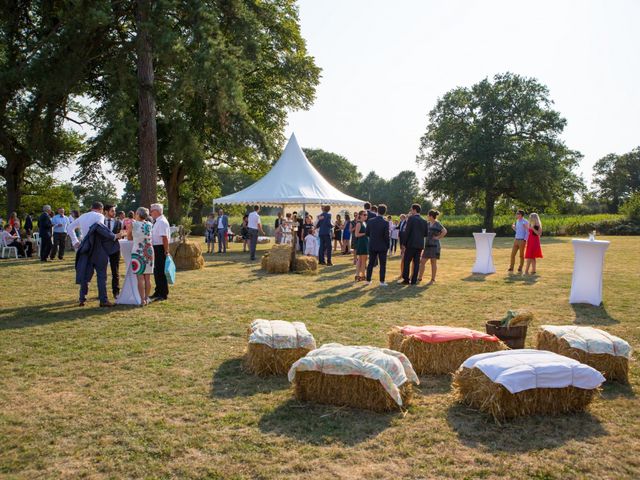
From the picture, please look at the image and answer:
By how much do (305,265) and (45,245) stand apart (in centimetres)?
917

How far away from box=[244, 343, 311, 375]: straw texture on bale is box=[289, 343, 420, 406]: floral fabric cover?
721mm

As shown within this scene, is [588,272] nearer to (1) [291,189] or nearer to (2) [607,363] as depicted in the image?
(2) [607,363]

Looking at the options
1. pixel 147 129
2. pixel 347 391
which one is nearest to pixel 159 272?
pixel 347 391

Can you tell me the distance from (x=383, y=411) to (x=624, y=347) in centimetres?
263

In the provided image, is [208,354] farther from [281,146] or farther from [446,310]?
[281,146]

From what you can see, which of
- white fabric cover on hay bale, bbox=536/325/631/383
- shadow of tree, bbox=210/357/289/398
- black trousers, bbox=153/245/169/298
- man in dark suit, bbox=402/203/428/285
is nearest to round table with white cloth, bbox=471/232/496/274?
man in dark suit, bbox=402/203/428/285

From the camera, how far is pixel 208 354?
6.17 metres

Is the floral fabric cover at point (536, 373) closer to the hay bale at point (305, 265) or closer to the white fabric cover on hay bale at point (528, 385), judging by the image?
the white fabric cover on hay bale at point (528, 385)

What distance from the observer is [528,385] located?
13.7ft

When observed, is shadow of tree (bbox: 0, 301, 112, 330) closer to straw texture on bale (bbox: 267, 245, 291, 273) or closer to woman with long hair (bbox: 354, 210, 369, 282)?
straw texture on bale (bbox: 267, 245, 291, 273)

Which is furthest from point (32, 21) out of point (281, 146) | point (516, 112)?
point (516, 112)

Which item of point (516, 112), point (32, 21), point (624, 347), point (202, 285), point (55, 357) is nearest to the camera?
point (624, 347)

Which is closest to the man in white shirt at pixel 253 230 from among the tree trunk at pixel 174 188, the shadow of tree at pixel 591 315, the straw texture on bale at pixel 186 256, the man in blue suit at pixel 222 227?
the straw texture on bale at pixel 186 256

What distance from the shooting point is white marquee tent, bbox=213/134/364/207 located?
2112cm
